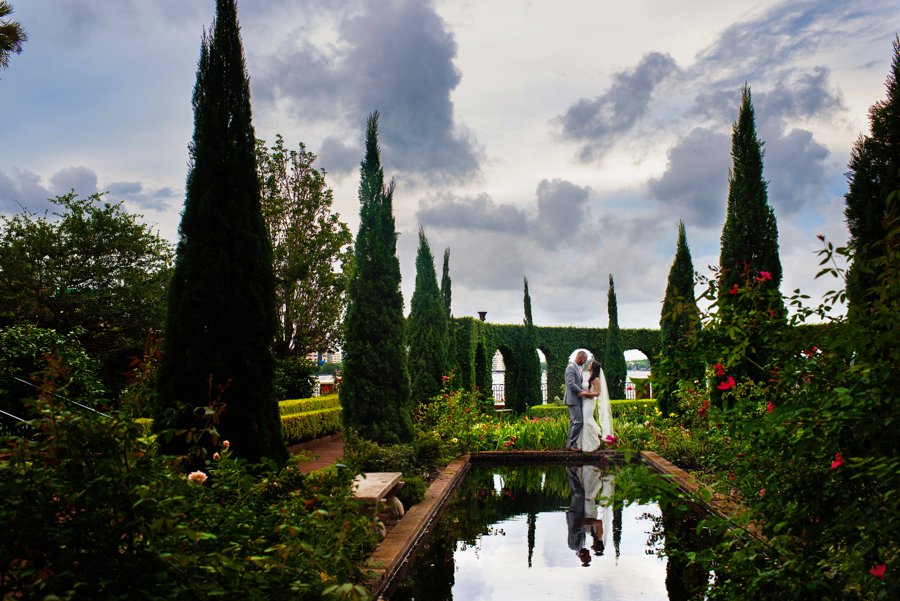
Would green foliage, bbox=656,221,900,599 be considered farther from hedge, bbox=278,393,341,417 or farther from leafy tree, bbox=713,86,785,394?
hedge, bbox=278,393,341,417

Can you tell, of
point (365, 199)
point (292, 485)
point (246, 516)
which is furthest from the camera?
point (365, 199)

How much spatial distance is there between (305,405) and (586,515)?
8192 millimetres

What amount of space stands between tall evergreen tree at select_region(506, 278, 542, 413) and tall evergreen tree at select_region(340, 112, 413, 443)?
37.0 ft

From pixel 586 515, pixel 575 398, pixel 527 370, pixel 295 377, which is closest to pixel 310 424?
pixel 295 377

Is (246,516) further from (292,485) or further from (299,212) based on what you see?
(299,212)

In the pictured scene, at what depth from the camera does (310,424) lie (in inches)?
498

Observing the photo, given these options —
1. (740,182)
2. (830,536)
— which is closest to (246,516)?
(830,536)

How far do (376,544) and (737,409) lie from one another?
126 inches

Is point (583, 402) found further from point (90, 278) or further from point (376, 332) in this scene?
point (90, 278)

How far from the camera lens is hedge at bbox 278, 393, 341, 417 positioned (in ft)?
42.7

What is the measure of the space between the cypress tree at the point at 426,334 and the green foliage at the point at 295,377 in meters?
4.73

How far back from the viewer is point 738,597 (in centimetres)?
240

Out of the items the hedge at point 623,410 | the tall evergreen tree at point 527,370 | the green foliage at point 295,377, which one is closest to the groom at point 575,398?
the hedge at point 623,410

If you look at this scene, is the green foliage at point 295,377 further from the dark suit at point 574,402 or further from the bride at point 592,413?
the bride at point 592,413
